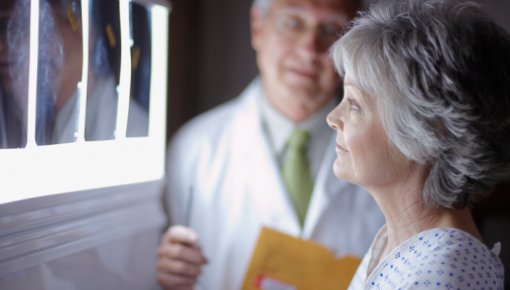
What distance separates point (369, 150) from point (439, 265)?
0.19m

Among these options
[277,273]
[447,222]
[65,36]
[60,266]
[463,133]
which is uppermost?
[65,36]

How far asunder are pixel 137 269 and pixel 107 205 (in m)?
0.22

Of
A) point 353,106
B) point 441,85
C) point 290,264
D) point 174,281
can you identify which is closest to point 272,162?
point 290,264

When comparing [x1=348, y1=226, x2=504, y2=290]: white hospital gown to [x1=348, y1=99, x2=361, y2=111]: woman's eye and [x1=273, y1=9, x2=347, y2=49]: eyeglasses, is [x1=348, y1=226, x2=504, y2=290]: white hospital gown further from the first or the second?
[x1=273, y1=9, x2=347, y2=49]: eyeglasses

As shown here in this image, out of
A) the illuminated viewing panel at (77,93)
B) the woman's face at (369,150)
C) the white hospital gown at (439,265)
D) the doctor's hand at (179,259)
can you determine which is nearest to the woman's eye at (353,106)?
the woman's face at (369,150)

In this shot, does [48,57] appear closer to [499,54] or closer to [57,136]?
[57,136]

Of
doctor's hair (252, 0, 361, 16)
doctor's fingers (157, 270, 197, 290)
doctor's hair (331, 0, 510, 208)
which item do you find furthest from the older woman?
doctor's hair (252, 0, 361, 16)

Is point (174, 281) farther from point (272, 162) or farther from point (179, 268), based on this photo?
point (272, 162)

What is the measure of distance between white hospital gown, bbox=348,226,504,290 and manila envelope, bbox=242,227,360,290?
0.40 meters

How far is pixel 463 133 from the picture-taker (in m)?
0.79

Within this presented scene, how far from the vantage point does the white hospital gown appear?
744 millimetres

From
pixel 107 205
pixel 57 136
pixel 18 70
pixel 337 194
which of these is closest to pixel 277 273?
pixel 337 194

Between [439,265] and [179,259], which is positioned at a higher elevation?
[439,265]

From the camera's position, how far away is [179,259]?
4.00 ft
